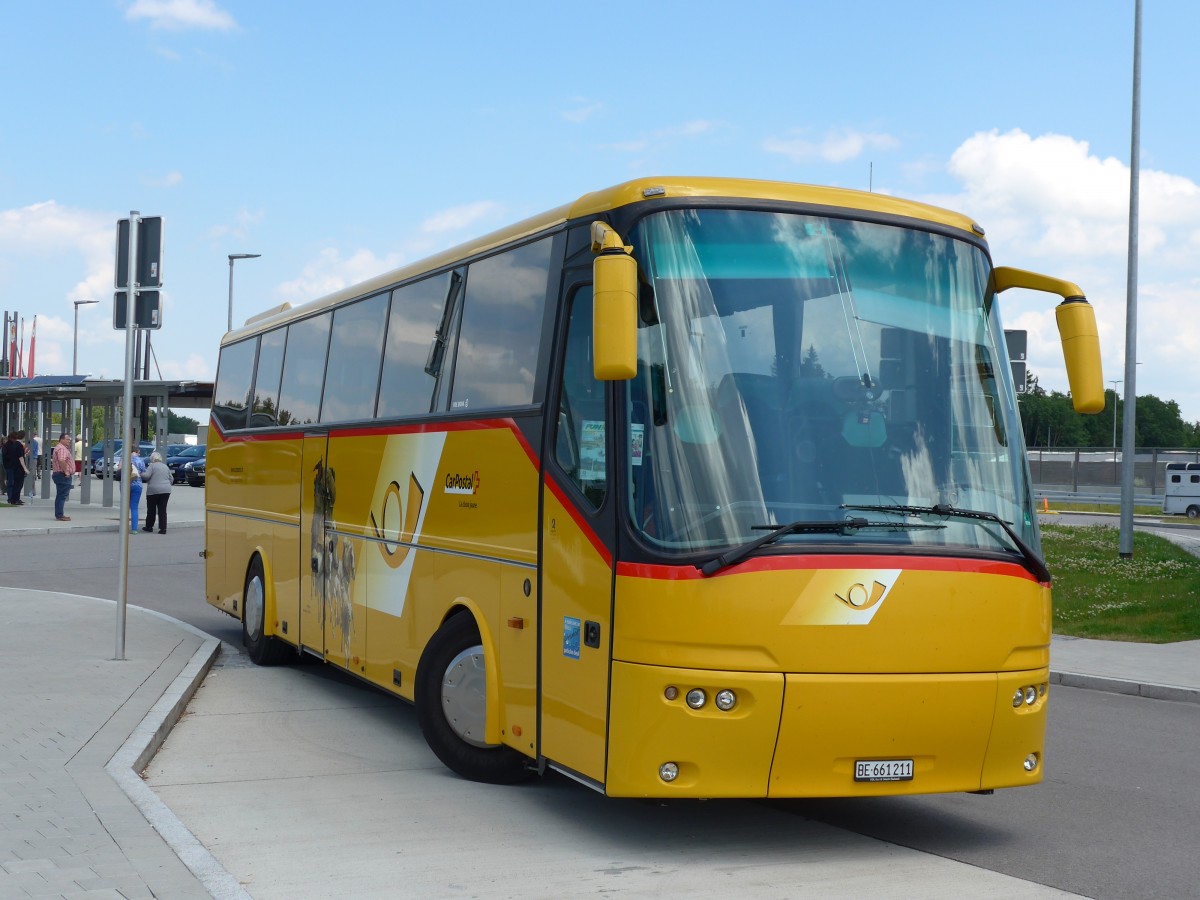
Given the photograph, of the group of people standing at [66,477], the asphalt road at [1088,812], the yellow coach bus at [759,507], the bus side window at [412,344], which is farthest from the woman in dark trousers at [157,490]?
the yellow coach bus at [759,507]

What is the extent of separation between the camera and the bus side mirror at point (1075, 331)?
281 inches

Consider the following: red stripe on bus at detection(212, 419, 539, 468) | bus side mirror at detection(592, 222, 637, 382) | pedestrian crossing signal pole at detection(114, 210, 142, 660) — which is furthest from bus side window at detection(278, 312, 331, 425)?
bus side mirror at detection(592, 222, 637, 382)

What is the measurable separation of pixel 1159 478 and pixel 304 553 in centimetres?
5860

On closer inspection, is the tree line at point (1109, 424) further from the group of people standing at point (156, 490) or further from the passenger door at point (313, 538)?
the passenger door at point (313, 538)

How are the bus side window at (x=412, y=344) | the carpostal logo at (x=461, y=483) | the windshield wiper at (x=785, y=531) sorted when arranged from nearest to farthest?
the windshield wiper at (x=785, y=531)
the carpostal logo at (x=461, y=483)
the bus side window at (x=412, y=344)

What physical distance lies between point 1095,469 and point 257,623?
5430cm

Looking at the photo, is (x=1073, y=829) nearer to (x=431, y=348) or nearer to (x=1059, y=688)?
(x=431, y=348)

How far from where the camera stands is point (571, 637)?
6887 millimetres

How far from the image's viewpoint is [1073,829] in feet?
23.9

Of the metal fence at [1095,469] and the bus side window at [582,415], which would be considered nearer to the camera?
the bus side window at [582,415]

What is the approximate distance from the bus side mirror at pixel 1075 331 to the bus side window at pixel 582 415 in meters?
2.12

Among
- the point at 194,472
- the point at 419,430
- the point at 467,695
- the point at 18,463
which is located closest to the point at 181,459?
the point at 194,472

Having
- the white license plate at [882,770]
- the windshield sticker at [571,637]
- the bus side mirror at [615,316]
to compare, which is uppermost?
Answer: the bus side mirror at [615,316]

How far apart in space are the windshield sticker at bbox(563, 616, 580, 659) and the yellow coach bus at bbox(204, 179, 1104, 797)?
0.02 meters
